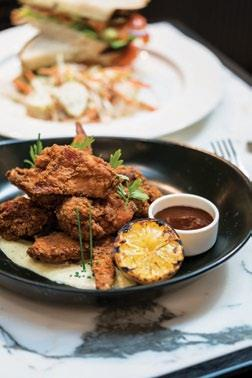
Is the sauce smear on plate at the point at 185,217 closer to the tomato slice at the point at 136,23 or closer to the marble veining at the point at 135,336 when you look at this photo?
the marble veining at the point at 135,336

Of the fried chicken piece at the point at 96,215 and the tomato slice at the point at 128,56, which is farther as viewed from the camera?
the tomato slice at the point at 128,56

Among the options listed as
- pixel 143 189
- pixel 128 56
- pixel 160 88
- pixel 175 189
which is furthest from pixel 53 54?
pixel 143 189

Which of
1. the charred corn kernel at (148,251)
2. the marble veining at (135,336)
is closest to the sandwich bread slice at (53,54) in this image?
the charred corn kernel at (148,251)

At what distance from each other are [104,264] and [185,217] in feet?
0.91

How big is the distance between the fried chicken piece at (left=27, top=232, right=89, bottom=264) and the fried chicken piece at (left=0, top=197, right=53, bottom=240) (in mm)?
58

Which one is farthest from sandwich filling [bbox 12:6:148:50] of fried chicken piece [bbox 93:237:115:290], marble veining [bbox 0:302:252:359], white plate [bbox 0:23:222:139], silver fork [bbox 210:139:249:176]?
marble veining [bbox 0:302:252:359]

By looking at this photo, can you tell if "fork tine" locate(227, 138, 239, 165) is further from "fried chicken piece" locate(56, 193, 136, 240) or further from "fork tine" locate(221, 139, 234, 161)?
"fried chicken piece" locate(56, 193, 136, 240)

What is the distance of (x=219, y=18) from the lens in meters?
4.27

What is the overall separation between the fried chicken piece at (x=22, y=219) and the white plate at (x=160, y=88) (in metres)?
0.63

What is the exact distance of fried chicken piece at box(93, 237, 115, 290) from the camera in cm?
136

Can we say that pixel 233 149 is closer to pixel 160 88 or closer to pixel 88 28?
pixel 160 88

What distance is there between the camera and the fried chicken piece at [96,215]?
1446 mm

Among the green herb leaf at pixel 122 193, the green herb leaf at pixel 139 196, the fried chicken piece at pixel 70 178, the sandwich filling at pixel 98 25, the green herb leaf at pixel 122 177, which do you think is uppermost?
the fried chicken piece at pixel 70 178

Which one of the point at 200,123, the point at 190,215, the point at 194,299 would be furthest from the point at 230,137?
the point at 194,299
